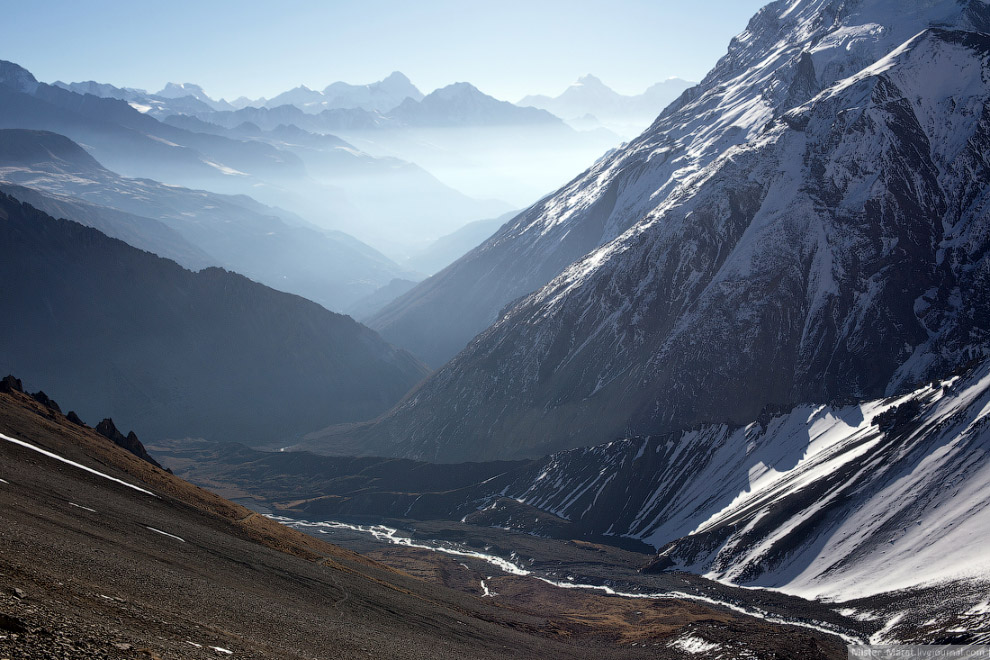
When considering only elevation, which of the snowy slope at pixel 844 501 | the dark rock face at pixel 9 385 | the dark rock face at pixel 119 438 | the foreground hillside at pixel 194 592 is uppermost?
the dark rock face at pixel 9 385

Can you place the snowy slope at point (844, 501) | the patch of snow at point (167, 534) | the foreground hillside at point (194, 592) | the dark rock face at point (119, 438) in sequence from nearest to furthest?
the foreground hillside at point (194, 592) → the patch of snow at point (167, 534) → the snowy slope at point (844, 501) → the dark rock face at point (119, 438)

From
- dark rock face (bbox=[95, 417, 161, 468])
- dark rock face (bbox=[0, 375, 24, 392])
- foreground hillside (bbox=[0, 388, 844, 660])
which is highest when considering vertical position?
dark rock face (bbox=[0, 375, 24, 392])

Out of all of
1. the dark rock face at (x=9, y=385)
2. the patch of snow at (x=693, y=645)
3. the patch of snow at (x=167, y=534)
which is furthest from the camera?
the dark rock face at (x=9, y=385)

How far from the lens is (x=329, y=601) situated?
71.1m

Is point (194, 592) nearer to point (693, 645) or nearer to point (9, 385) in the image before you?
point (693, 645)

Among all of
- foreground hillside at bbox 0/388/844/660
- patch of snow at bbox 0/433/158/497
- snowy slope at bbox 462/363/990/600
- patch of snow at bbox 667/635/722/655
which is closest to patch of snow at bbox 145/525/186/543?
foreground hillside at bbox 0/388/844/660

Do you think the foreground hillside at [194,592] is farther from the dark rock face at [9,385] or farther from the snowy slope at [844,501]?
the snowy slope at [844,501]

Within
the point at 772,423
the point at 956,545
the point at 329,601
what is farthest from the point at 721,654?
the point at 772,423

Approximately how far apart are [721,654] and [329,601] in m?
48.9

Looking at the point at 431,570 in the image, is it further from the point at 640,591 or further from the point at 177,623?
the point at 177,623

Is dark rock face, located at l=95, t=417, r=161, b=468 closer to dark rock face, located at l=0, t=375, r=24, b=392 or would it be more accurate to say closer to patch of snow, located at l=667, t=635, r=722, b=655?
dark rock face, located at l=0, t=375, r=24, b=392

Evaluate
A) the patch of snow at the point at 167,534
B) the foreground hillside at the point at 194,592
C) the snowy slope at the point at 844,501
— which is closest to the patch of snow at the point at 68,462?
the foreground hillside at the point at 194,592

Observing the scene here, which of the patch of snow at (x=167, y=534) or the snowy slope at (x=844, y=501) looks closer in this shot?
the patch of snow at (x=167, y=534)

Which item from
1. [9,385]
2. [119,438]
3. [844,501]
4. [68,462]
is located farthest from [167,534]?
[844,501]
